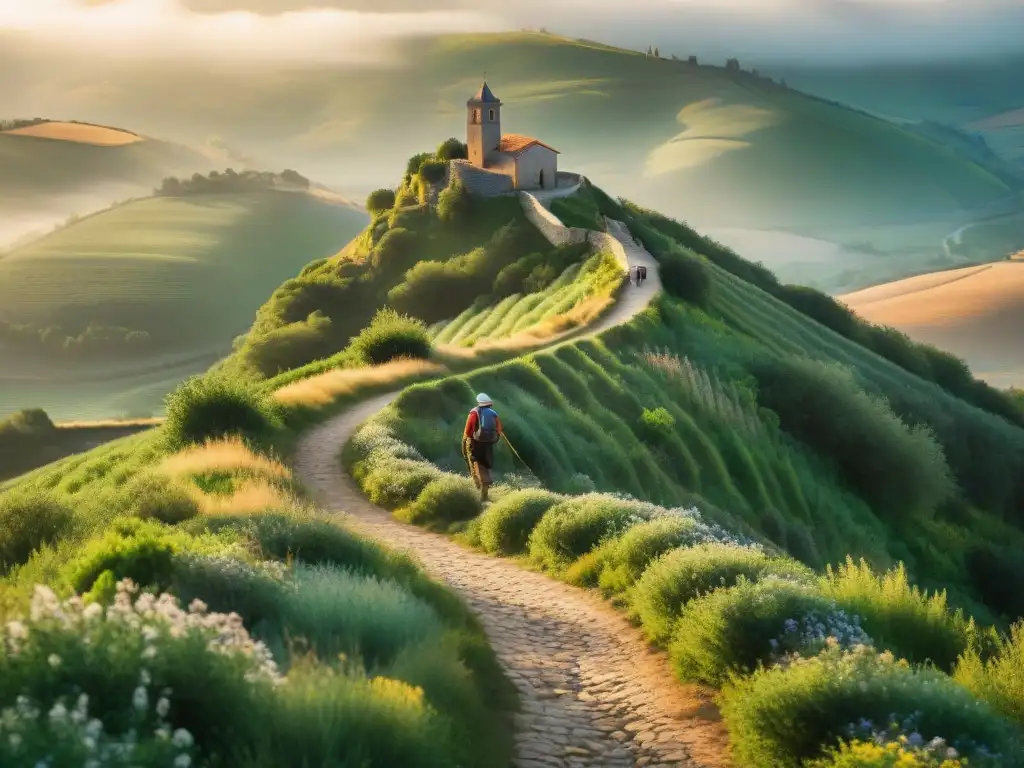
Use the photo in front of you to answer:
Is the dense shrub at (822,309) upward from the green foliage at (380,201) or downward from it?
downward

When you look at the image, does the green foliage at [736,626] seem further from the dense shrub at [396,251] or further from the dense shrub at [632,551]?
the dense shrub at [396,251]

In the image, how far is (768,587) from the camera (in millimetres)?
10062

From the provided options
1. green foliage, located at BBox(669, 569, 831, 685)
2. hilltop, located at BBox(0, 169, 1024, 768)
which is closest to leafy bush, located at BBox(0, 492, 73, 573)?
hilltop, located at BBox(0, 169, 1024, 768)

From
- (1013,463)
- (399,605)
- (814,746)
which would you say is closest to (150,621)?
(399,605)

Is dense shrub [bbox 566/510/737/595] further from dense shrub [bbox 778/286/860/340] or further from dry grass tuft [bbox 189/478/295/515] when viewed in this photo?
dense shrub [bbox 778/286/860/340]

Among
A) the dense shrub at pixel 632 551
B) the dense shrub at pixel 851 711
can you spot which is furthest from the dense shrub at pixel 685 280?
the dense shrub at pixel 851 711

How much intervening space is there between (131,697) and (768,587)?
639 centimetres

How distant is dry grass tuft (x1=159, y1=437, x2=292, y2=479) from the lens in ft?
59.5

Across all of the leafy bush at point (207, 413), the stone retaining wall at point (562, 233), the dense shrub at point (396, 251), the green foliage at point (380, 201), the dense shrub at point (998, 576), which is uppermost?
the leafy bush at point (207, 413)

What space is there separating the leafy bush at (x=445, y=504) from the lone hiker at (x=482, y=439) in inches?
12.8

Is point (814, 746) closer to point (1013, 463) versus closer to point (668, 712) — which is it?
point (668, 712)

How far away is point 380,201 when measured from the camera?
96.8m

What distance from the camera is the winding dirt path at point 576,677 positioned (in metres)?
8.63

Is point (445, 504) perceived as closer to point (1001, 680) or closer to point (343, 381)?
point (1001, 680)
